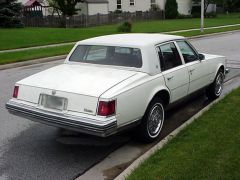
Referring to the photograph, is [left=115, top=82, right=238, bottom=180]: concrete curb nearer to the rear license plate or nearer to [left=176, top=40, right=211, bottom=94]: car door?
[left=176, top=40, right=211, bottom=94]: car door

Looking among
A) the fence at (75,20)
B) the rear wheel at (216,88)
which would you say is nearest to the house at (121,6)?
the fence at (75,20)

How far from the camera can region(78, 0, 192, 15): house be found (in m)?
43.7

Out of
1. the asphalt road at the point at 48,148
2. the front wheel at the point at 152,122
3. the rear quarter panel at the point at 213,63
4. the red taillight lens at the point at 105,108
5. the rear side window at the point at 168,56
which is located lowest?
the asphalt road at the point at 48,148

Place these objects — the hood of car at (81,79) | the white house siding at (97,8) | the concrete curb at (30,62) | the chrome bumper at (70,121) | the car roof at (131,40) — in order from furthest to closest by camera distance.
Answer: the white house siding at (97,8), the concrete curb at (30,62), the car roof at (131,40), the hood of car at (81,79), the chrome bumper at (70,121)

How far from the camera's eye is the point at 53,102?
5.43 meters

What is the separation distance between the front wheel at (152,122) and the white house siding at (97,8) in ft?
126

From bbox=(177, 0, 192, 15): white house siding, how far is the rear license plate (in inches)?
2079

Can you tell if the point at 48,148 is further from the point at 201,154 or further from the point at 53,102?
the point at 201,154

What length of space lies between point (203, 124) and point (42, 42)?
1541cm

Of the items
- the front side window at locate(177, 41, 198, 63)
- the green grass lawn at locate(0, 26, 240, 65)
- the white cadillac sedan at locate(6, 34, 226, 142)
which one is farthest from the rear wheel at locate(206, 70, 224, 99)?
the green grass lawn at locate(0, 26, 240, 65)

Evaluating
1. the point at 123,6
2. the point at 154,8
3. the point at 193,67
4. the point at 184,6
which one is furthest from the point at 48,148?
the point at 184,6

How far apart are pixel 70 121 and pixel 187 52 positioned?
2.95 meters

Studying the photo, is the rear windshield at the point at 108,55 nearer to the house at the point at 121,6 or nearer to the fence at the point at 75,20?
the fence at the point at 75,20

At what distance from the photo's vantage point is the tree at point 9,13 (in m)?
30.3
